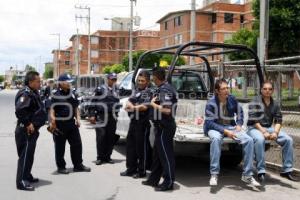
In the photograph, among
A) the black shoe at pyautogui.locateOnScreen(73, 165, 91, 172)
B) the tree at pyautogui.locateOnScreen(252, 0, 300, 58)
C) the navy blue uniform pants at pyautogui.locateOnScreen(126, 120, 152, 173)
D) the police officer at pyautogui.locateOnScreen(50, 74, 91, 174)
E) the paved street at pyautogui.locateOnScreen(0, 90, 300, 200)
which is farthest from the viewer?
the tree at pyautogui.locateOnScreen(252, 0, 300, 58)

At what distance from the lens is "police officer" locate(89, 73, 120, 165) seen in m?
8.80

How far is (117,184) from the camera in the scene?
7195mm

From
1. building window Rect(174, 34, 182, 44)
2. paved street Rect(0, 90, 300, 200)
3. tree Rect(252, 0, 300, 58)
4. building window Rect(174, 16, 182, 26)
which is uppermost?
building window Rect(174, 16, 182, 26)

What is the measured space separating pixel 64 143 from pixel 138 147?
1.31 metres

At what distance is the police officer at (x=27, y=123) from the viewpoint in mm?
6746

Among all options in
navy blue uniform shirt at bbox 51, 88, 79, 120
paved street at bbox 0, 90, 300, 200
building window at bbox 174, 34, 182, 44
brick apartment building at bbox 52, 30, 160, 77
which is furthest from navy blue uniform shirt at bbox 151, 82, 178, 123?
brick apartment building at bbox 52, 30, 160, 77

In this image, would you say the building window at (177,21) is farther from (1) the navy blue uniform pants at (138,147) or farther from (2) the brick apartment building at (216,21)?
(1) the navy blue uniform pants at (138,147)

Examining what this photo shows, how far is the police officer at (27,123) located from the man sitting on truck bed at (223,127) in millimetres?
2486

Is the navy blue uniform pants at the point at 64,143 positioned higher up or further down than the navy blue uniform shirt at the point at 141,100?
further down

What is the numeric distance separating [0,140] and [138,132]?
5.63 meters

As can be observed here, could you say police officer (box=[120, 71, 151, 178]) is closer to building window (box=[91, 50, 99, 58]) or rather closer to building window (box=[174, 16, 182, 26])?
building window (box=[174, 16, 182, 26])

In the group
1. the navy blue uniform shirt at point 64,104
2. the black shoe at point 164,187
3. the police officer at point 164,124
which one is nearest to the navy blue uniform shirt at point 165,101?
the police officer at point 164,124

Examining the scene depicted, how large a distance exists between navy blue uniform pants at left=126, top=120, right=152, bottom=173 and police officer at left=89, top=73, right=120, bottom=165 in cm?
101

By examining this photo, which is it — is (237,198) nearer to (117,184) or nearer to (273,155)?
(117,184)
